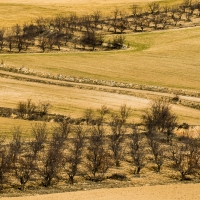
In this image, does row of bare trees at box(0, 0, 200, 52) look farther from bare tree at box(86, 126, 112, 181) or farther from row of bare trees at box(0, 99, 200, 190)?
bare tree at box(86, 126, 112, 181)

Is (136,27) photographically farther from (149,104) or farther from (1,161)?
(1,161)

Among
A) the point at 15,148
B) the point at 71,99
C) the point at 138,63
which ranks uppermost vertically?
the point at 15,148

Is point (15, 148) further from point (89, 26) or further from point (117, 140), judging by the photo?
point (89, 26)

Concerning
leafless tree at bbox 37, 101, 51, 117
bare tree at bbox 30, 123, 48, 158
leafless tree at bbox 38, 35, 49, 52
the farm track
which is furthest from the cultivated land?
leafless tree at bbox 38, 35, 49, 52

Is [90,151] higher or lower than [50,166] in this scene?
lower

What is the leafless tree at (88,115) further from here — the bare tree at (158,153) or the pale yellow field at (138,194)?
the pale yellow field at (138,194)

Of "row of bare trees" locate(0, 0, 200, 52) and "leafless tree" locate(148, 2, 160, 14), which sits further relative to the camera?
"leafless tree" locate(148, 2, 160, 14)

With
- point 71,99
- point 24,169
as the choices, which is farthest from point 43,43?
point 24,169
